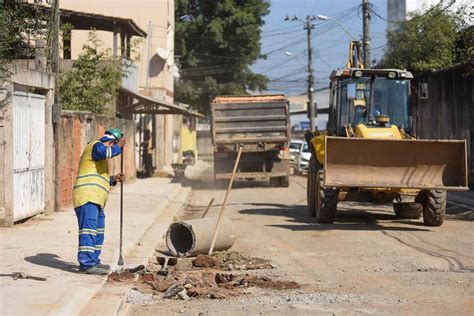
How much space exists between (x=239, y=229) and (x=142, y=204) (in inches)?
214

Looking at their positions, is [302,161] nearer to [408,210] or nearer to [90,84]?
[90,84]


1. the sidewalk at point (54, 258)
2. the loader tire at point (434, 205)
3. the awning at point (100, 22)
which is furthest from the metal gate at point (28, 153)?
the awning at point (100, 22)

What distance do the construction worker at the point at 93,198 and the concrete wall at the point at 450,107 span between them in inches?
702

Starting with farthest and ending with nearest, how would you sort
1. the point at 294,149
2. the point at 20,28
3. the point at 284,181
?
1. the point at 294,149
2. the point at 284,181
3. the point at 20,28

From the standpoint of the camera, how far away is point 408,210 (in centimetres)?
1827

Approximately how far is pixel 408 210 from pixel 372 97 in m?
2.47

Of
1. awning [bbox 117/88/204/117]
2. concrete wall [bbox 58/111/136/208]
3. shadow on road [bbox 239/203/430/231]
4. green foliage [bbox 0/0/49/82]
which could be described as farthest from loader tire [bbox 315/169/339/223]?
awning [bbox 117/88/204/117]

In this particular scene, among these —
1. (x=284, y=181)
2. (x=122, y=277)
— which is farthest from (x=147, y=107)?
(x=122, y=277)

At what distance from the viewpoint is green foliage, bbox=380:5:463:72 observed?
3406 cm

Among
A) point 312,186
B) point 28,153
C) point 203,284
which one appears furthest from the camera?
point 312,186

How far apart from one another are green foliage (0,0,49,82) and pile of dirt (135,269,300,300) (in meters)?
5.21

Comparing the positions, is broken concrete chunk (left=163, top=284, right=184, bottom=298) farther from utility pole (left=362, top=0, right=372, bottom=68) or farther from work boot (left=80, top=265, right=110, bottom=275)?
utility pole (left=362, top=0, right=372, bottom=68)

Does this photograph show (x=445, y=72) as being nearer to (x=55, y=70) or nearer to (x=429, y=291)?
(x=55, y=70)

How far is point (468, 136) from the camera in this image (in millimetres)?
29016
